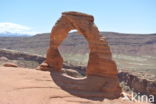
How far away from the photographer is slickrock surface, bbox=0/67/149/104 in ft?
48.7

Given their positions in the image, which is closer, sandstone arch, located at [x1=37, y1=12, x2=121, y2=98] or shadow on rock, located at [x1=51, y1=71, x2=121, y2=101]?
shadow on rock, located at [x1=51, y1=71, x2=121, y2=101]

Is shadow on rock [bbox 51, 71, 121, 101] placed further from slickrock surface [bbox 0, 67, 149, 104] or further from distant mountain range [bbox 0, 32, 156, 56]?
distant mountain range [bbox 0, 32, 156, 56]

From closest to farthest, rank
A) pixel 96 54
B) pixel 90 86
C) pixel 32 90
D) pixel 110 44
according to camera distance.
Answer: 1. pixel 32 90
2. pixel 90 86
3. pixel 96 54
4. pixel 110 44

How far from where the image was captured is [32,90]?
1627 cm

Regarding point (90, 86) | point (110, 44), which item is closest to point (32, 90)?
point (90, 86)

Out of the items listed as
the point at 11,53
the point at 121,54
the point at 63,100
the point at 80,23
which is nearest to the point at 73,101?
the point at 63,100

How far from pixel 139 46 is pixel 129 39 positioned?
22.8ft

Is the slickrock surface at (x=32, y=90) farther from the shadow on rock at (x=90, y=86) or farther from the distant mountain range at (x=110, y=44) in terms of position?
the distant mountain range at (x=110, y=44)

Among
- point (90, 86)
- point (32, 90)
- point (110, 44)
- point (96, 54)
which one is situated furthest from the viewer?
point (110, 44)

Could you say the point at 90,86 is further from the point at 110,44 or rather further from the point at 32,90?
the point at 110,44

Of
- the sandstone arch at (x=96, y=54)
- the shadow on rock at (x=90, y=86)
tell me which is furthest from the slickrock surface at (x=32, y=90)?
the sandstone arch at (x=96, y=54)

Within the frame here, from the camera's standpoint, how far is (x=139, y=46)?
140000mm

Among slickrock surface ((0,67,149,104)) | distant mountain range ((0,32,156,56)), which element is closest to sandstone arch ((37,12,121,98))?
slickrock surface ((0,67,149,104))

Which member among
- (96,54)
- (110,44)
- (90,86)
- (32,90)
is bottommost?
(110,44)
